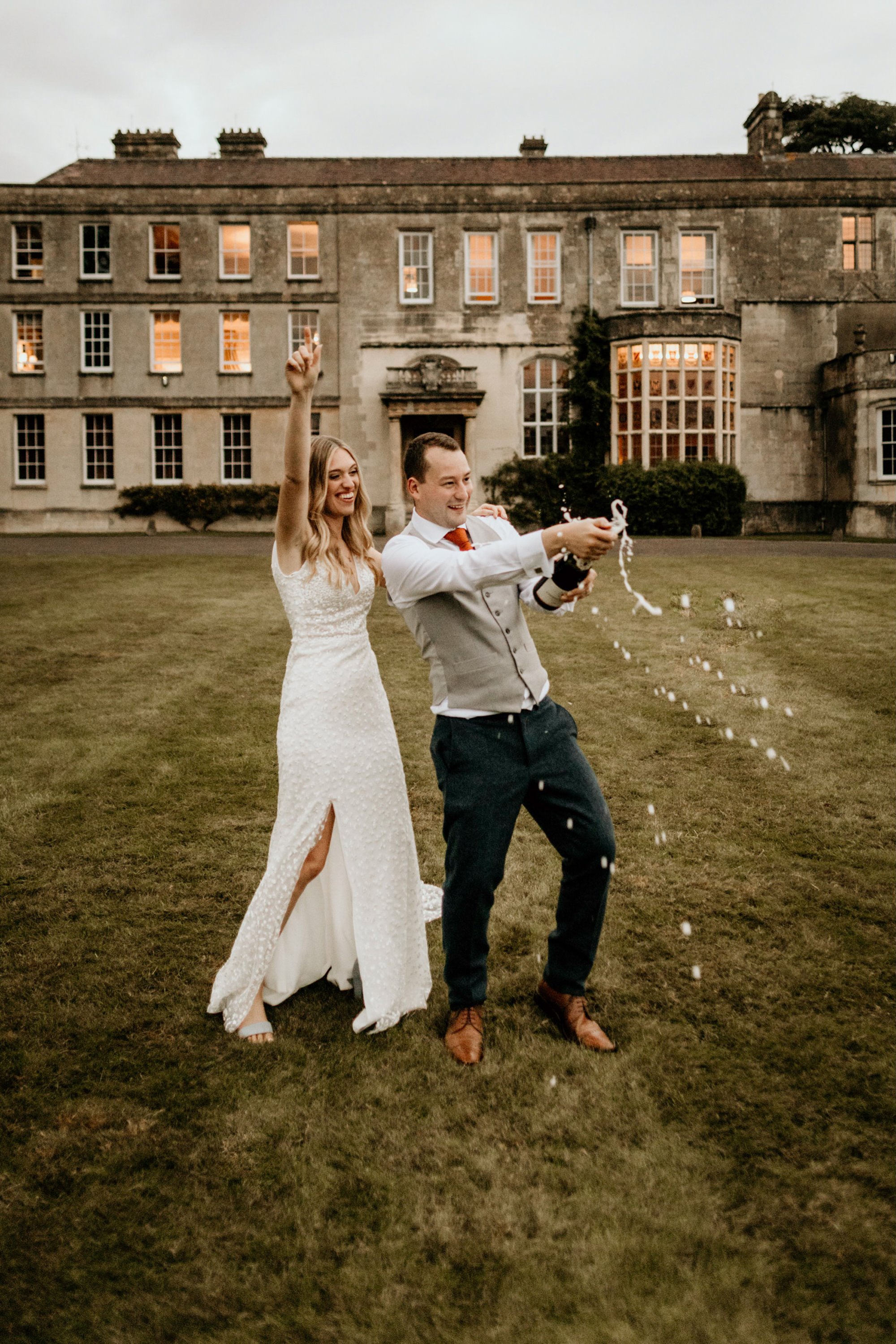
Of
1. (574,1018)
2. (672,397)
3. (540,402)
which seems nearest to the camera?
→ (574,1018)

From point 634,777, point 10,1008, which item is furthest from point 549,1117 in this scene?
point 634,777

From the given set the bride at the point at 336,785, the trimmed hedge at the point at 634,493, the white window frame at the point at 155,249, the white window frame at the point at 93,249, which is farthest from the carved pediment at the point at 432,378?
the bride at the point at 336,785

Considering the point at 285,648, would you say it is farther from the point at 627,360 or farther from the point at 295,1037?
the point at 627,360

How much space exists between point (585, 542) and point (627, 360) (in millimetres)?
27457

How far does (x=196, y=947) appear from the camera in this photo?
15.0ft

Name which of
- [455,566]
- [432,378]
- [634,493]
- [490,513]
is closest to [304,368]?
[455,566]

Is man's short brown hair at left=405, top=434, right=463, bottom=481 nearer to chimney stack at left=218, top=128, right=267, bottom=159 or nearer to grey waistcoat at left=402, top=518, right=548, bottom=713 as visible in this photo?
grey waistcoat at left=402, top=518, right=548, bottom=713

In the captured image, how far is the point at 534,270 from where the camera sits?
98.3 feet

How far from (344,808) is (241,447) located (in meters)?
29.0

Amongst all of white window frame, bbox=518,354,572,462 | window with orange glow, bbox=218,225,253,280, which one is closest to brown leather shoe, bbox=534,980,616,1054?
white window frame, bbox=518,354,572,462

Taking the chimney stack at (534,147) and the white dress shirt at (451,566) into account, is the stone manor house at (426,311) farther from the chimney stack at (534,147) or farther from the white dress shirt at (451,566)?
the white dress shirt at (451,566)

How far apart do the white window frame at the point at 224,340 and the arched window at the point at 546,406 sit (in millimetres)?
8307

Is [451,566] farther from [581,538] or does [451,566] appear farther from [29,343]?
[29,343]

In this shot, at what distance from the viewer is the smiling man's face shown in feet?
11.5
